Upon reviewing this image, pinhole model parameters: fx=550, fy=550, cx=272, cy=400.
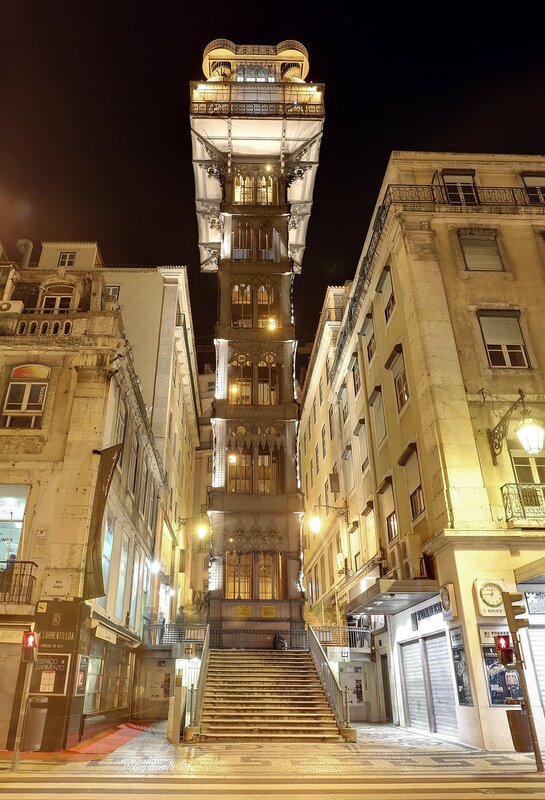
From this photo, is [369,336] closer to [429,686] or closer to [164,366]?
[164,366]

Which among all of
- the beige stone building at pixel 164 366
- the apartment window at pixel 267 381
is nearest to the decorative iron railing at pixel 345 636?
the beige stone building at pixel 164 366

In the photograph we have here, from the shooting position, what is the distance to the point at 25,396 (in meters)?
18.3

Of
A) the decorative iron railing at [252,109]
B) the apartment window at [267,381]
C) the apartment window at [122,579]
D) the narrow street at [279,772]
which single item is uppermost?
the decorative iron railing at [252,109]

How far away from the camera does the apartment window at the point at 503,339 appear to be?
19422 millimetres

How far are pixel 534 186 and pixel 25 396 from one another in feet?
72.9

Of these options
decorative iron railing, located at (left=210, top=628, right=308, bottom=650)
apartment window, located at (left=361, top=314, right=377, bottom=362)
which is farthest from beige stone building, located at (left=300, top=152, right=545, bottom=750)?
decorative iron railing, located at (left=210, top=628, right=308, bottom=650)

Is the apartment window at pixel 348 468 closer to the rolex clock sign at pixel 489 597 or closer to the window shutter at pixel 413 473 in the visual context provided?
the window shutter at pixel 413 473

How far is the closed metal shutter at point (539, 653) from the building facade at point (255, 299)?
15.9m

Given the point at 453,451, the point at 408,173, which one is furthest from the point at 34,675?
the point at 408,173

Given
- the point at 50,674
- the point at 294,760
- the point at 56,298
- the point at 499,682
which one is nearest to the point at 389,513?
the point at 499,682

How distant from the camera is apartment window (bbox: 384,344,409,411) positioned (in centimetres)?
2144

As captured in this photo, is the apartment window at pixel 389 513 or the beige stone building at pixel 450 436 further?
the apartment window at pixel 389 513

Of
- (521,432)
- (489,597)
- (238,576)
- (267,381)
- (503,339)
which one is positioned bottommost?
(489,597)

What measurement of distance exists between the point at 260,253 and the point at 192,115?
13102 millimetres
